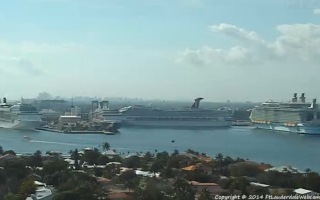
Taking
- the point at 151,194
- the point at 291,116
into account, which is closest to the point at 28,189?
the point at 151,194

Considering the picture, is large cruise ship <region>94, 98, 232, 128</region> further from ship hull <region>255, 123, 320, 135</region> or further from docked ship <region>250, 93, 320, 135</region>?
ship hull <region>255, 123, 320, 135</region>

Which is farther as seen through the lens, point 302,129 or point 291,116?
point 291,116

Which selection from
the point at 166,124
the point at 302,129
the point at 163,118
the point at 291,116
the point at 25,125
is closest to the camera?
the point at 302,129

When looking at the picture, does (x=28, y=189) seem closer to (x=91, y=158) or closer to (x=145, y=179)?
(x=145, y=179)

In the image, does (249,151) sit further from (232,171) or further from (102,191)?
(102,191)

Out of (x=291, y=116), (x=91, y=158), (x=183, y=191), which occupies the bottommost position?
(x=91, y=158)

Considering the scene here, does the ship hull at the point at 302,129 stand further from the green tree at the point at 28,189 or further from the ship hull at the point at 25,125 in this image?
the green tree at the point at 28,189
